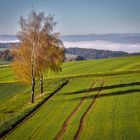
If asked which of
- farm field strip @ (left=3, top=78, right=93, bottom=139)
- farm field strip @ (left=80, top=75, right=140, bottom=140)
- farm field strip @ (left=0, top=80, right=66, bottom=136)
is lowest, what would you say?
farm field strip @ (left=0, top=80, right=66, bottom=136)

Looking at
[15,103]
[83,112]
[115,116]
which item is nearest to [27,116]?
[83,112]

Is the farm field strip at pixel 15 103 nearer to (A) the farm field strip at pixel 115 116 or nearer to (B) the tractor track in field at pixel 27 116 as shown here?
(B) the tractor track in field at pixel 27 116

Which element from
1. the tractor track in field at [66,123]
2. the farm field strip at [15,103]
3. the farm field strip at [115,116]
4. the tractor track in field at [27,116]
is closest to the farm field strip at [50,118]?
the tractor track in field at [66,123]

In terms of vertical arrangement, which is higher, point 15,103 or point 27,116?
point 27,116

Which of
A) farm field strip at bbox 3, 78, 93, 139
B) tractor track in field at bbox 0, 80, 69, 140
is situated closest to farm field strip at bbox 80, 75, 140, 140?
farm field strip at bbox 3, 78, 93, 139

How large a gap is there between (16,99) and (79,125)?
90.7 feet

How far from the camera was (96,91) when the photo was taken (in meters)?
58.5

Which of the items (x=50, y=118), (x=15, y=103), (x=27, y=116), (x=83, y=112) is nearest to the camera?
(x=50, y=118)

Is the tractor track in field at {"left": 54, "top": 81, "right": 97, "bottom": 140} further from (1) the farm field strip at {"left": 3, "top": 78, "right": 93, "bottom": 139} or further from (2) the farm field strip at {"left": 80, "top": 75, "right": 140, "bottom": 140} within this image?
(2) the farm field strip at {"left": 80, "top": 75, "right": 140, "bottom": 140}

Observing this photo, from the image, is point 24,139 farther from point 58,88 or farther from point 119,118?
point 58,88

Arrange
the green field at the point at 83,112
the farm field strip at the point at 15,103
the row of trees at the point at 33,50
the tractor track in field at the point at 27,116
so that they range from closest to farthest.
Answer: the green field at the point at 83,112 < the tractor track in field at the point at 27,116 < the farm field strip at the point at 15,103 < the row of trees at the point at 33,50

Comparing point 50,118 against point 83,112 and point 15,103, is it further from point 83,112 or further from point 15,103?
point 15,103

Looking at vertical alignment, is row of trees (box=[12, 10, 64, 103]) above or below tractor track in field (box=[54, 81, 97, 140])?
above

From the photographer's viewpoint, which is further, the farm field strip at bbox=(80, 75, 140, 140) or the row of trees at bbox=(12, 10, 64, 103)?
the row of trees at bbox=(12, 10, 64, 103)
